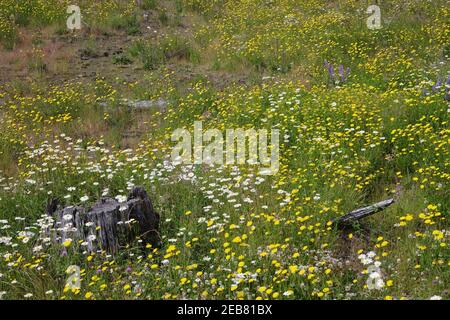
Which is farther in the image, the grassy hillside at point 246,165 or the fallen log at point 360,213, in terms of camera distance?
the fallen log at point 360,213

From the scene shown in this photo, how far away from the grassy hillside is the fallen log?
118 millimetres

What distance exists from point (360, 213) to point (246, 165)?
6.92 feet

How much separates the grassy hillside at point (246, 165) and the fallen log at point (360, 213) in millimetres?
118

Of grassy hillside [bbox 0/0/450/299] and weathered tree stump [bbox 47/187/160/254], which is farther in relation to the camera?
weathered tree stump [bbox 47/187/160/254]

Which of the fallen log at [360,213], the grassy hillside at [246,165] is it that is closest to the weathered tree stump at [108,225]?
the grassy hillside at [246,165]

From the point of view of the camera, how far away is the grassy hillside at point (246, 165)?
15.0 ft

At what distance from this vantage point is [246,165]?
22.4 feet

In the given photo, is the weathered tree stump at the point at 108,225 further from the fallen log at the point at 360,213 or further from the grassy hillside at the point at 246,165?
the fallen log at the point at 360,213

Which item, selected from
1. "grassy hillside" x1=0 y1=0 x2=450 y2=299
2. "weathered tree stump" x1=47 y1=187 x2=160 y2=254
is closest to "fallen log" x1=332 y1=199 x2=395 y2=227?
"grassy hillside" x1=0 y1=0 x2=450 y2=299

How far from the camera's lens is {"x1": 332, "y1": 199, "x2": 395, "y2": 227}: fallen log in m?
Result: 5.16

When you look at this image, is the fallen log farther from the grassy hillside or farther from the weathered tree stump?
the weathered tree stump

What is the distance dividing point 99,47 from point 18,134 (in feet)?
20.6

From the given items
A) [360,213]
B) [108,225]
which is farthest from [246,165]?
[108,225]
